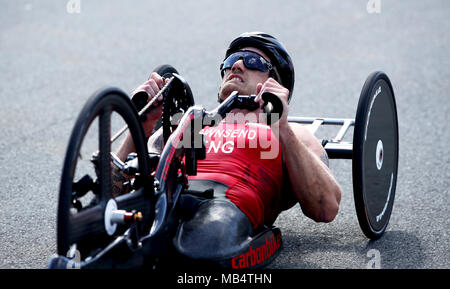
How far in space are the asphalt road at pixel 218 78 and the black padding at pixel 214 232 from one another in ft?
1.78

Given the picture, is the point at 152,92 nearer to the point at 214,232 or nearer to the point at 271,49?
the point at 271,49

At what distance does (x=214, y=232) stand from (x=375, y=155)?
A: 1.29m

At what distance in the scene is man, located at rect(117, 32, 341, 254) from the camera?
3.40m

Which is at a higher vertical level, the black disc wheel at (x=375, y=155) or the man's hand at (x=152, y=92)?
the man's hand at (x=152, y=92)

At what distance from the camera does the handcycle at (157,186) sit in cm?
280

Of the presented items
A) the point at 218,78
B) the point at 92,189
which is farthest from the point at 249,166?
the point at 218,78

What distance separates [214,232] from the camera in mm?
3238

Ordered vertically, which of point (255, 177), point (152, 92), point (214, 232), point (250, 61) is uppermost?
point (250, 61)

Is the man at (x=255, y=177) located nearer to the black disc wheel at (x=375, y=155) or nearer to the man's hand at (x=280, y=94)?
the man's hand at (x=280, y=94)

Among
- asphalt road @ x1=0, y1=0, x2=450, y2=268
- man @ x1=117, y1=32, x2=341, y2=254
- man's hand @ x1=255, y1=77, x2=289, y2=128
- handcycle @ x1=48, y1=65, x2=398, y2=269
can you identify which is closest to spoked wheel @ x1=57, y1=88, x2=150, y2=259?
handcycle @ x1=48, y1=65, x2=398, y2=269

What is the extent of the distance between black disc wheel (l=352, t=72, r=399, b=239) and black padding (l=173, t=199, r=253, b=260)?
28.6 inches

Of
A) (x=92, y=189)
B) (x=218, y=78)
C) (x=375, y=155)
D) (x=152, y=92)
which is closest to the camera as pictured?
(x=92, y=189)

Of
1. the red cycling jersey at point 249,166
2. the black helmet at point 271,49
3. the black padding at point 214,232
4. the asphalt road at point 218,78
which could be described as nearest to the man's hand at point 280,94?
the red cycling jersey at point 249,166
